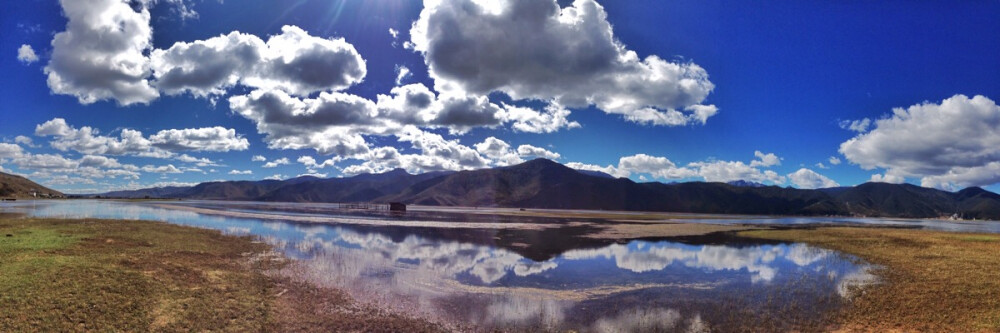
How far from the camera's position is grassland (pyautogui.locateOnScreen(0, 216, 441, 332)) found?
15281 mm

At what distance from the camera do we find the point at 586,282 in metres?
27.4

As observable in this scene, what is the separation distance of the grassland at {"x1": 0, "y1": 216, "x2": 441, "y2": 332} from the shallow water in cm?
267

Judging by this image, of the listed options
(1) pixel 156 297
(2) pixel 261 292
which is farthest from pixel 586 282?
(1) pixel 156 297

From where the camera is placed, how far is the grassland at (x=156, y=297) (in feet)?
50.1

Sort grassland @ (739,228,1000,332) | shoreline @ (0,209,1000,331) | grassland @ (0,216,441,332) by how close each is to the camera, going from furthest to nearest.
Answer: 1. grassland @ (739,228,1000,332)
2. shoreline @ (0,209,1000,331)
3. grassland @ (0,216,441,332)

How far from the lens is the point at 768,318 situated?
19719 mm

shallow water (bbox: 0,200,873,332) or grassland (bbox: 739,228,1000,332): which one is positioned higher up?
grassland (bbox: 739,228,1000,332)

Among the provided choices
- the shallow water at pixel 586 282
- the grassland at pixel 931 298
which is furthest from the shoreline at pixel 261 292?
the shallow water at pixel 586 282

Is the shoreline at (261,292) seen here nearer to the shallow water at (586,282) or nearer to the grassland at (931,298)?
the grassland at (931,298)

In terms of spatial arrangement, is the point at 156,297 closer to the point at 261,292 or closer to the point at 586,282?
the point at 261,292

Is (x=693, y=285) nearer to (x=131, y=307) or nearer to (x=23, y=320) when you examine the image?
(x=131, y=307)

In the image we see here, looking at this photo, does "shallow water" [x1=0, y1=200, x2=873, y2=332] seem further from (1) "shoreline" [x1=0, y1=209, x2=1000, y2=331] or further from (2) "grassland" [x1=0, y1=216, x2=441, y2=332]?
(2) "grassland" [x1=0, y1=216, x2=441, y2=332]

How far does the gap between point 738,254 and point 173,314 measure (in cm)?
4716

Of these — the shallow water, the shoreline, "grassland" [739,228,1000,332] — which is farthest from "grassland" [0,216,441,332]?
"grassland" [739,228,1000,332]
